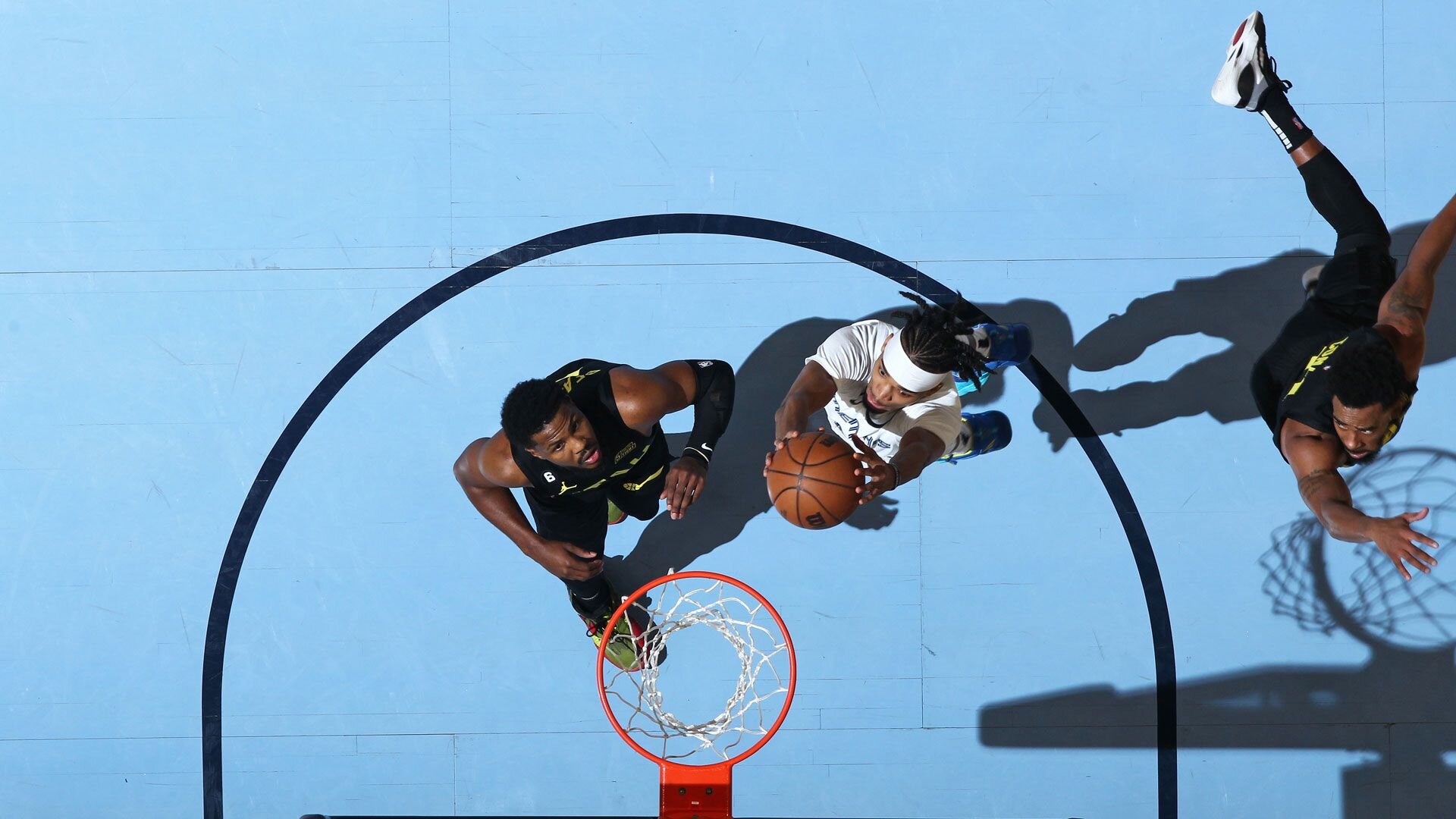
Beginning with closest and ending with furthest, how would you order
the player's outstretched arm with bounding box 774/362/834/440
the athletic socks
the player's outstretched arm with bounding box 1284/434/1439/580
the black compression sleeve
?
the player's outstretched arm with bounding box 1284/434/1439/580, the player's outstretched arm with bounding box 774/362/834/440, the black compression sleeve, the athletic socks

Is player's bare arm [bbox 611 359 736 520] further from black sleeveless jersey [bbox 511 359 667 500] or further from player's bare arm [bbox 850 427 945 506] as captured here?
player's bare arm [bbox 850 427 945 506]

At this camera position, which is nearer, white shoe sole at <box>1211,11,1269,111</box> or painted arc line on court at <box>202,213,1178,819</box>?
white shoe sole at <box>1211,11,1269,111</box>

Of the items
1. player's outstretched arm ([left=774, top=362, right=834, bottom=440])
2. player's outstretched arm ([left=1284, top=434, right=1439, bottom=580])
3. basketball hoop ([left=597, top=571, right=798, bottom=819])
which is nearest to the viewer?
player's outstretched arm ([left=1284, top=434, right=1439, bottom=580])

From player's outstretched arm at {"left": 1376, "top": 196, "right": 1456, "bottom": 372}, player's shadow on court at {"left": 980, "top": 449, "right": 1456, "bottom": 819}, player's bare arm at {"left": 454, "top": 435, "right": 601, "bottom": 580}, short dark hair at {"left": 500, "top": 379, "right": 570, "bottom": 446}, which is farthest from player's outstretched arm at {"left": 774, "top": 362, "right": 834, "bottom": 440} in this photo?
player's outstretched arm at {"left": 1376, "top": 196, "right": 1456, "bottom": 372}

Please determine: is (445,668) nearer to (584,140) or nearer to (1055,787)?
(584,140)

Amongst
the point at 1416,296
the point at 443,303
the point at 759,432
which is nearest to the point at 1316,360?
the point at 1416,296

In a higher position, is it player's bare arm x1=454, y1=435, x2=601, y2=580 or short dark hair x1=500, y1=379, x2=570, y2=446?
short dark hair x1=500, y1=379, x2=570, y2=446

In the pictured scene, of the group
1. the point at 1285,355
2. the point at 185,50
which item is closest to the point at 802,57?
the point at 1285,355

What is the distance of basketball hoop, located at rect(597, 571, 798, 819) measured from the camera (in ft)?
13.4

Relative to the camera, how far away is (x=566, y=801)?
4367mm

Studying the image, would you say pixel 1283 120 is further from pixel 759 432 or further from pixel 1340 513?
pixel 759 432

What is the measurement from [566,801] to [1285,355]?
3.60 metres

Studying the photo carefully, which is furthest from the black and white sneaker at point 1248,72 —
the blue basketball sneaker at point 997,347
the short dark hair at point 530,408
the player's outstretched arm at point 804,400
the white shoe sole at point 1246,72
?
the short dark hair at point 530,408

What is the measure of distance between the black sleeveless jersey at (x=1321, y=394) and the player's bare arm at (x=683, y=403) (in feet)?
→ 6.73
